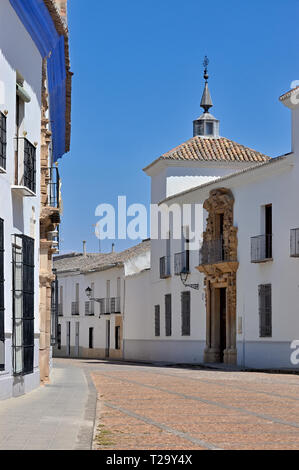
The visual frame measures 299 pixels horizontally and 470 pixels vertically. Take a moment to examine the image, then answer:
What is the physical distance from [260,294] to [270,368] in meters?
2.69

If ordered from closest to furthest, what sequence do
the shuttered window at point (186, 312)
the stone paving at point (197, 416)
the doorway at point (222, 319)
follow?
1. the stone paving at point (197, 416)
2. the doorway at point (222, 319)
3. the shuttered window at point (186, 312)

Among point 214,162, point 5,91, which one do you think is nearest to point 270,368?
point 214,162

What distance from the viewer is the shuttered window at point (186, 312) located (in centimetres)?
3588

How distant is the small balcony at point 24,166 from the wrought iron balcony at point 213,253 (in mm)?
17544

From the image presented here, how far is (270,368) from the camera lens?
28.1 meters

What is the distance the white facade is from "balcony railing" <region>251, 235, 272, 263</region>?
14.4 m

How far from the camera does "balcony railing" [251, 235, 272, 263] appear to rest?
29.2 metres

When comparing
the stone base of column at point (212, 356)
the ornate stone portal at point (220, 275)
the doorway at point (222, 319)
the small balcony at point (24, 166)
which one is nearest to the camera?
the small balcony at point (24, 166)

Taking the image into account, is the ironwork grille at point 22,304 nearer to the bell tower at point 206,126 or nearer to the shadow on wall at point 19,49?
the shadow on wall at point 19,49

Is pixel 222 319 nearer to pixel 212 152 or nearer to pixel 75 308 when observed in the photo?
pixel 212 152

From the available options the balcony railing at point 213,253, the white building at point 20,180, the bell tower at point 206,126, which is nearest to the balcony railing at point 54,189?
the white building at point 20,180

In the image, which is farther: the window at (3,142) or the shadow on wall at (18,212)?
the shadow on wall at (18,212)

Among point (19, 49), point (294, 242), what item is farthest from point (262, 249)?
point (19, 49)

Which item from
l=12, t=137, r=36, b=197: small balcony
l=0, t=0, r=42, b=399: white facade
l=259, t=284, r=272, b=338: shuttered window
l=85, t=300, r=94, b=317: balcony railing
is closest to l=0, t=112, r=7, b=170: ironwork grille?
l=0, t=0, r=42, b=399: white facade
